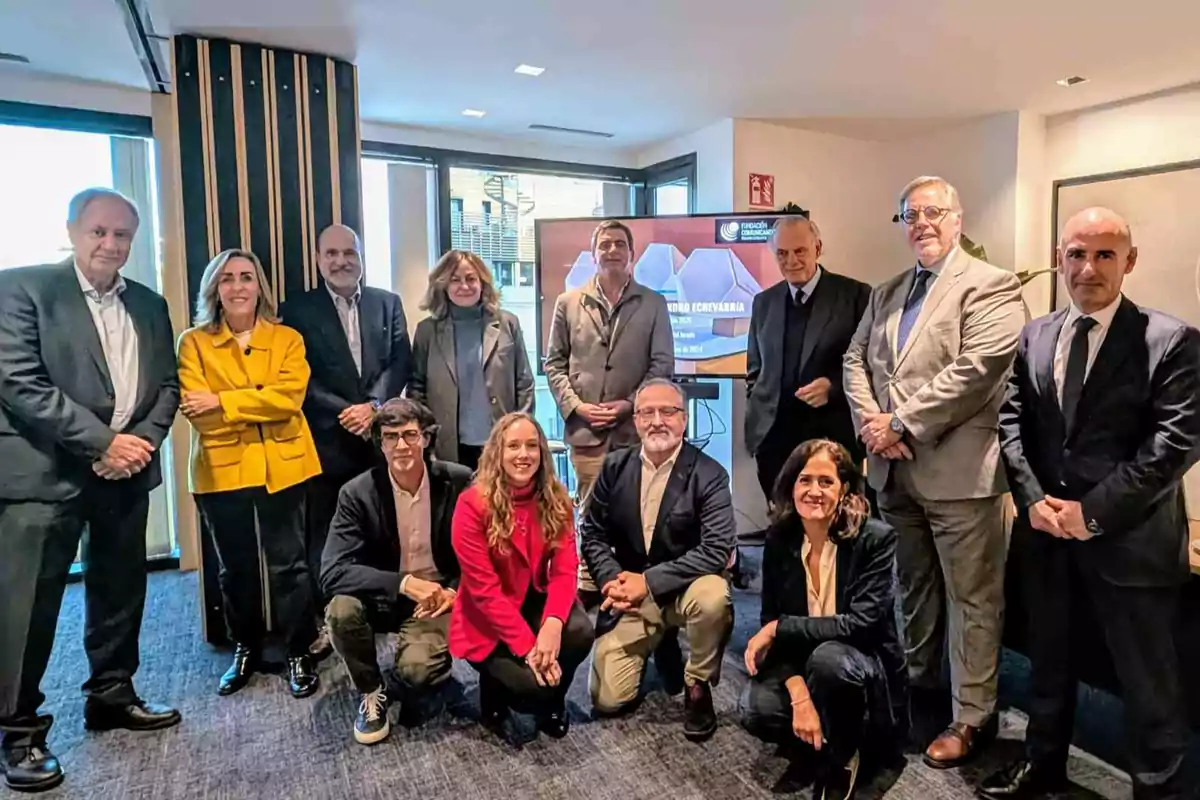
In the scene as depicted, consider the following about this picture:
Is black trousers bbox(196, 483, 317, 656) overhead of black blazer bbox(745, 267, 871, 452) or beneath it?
beneath

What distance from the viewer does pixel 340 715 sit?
2605 millimetres

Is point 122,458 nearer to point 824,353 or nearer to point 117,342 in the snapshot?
point 117,342

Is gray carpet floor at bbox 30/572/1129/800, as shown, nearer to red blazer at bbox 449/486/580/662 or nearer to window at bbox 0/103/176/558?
red blazer at bbox 449/486/580/662

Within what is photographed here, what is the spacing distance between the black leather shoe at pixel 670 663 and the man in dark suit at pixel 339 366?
1269mm

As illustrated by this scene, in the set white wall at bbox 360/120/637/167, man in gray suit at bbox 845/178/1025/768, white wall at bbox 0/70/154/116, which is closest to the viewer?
man in gray suit at bbox 845/178/1025/768

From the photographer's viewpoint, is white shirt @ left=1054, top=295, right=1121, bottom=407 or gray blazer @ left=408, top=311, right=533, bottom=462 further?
gray blazer @ left=408, top=311, right=533, bottom=462

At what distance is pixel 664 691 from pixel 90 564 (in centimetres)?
188

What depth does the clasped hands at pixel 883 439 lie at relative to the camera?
2283 mm

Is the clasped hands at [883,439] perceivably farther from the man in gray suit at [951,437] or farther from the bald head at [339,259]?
the bald head at [339,259]

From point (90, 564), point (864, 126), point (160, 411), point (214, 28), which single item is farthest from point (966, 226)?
point (90, 564)

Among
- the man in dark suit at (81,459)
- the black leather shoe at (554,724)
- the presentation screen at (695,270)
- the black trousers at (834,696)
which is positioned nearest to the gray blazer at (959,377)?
the black trousers at (834,696)

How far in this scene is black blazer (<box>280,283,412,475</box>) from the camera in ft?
A: 9.81

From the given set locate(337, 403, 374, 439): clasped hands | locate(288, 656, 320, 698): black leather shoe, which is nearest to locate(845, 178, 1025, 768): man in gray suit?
locate(337, 403, 374, 439): clasped hands

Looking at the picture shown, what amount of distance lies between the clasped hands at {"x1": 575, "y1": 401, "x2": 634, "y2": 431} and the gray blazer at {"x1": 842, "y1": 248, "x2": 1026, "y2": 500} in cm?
109
